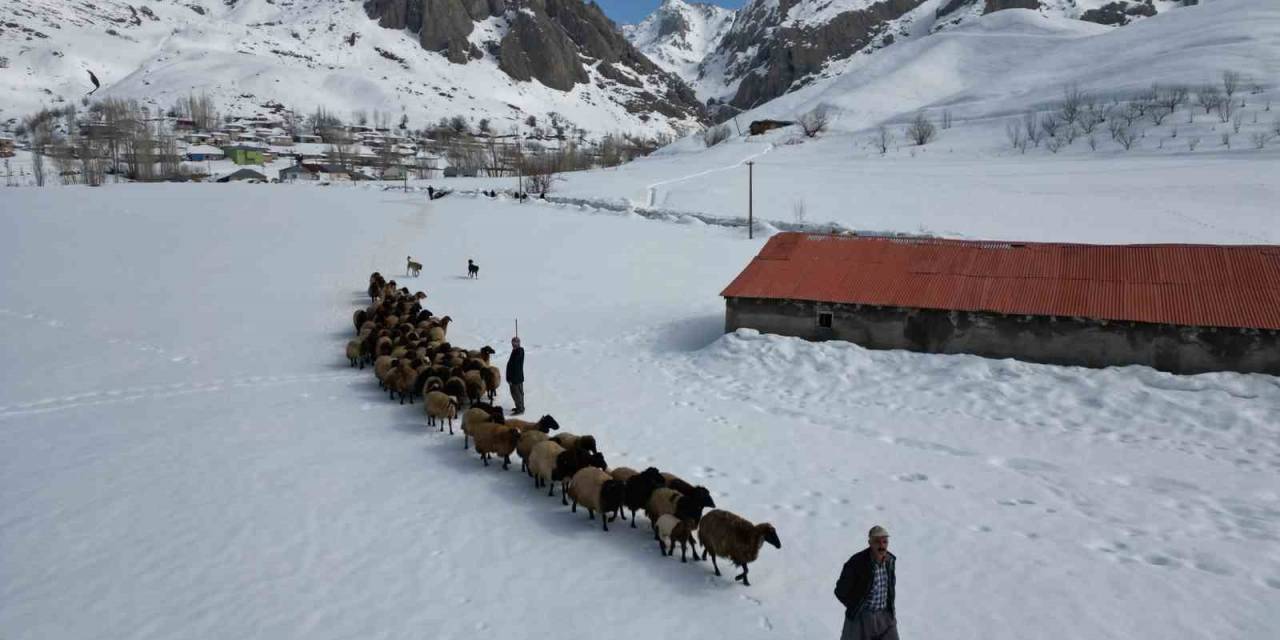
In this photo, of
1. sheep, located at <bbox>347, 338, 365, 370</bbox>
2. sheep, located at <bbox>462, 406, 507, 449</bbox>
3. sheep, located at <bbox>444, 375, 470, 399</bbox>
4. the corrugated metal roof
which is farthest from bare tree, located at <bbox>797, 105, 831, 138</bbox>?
sheep, located at <bbox>462, 406, 507, 449</bbox>

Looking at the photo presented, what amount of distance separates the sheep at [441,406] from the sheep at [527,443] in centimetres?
248

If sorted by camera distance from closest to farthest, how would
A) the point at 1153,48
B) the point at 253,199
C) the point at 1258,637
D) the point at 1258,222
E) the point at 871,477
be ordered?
the point at 1258,637
the point at 871,477
the point at 1258,222
the point at 253,199
the point at 1153,48

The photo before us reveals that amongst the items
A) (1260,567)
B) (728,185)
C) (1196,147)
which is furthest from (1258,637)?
(1196,147)

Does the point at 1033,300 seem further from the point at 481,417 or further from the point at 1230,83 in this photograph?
the point at 1230,83

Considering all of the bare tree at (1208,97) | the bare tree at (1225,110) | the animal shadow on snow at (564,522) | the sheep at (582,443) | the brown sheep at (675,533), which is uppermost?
the bare tree at (1208,97)

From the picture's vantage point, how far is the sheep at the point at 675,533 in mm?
8641

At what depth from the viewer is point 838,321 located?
1814 cm

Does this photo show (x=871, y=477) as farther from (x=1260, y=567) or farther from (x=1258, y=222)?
(x=1258, y=222)

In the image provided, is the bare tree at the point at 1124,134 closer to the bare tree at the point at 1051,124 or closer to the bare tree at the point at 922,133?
the bare tree at the point at 1051,124

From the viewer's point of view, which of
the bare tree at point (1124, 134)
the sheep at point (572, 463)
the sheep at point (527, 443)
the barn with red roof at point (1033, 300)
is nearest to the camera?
the sheep at point (572, 463)

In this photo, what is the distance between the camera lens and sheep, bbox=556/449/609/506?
10.3m

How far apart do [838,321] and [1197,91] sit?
96.9 m

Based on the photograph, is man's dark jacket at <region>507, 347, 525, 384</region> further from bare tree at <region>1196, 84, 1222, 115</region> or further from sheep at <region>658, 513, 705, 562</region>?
bare tree at <region>1196, 84, 1222, 115</region>

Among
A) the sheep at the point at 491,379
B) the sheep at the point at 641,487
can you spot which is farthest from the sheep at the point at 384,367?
the sheep at the point at 641,487
